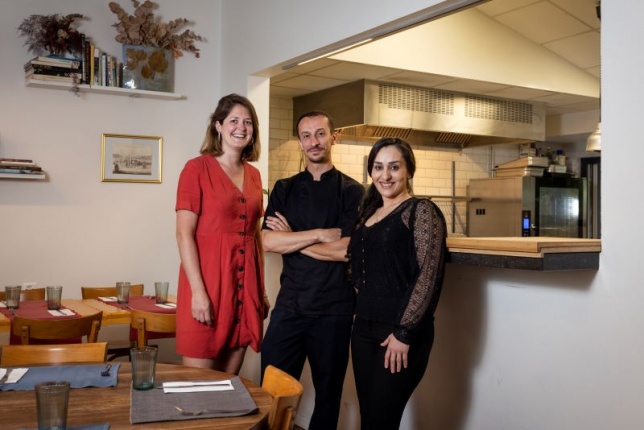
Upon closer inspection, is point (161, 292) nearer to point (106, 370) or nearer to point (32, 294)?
point (32, 294)

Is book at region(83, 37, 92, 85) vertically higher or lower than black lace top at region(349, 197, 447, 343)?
higher

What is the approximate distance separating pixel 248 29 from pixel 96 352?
3337mm

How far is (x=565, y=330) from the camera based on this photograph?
2.69m

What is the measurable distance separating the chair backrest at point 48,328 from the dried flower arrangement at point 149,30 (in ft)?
8.57

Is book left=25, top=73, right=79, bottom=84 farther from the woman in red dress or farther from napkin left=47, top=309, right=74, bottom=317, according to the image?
the woman in red dress

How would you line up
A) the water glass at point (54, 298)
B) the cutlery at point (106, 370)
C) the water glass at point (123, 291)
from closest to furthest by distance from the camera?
the cutlery at point (106, 370), the water glass at point (54, 298), the water glass at point (123, 291)

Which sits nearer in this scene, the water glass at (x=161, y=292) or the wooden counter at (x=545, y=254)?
the wooden counter at (x=545, y=254)

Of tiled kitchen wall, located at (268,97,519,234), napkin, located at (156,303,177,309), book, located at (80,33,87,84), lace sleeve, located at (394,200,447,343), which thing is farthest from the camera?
tiled kitchen wall, located at (268,97,519,234)

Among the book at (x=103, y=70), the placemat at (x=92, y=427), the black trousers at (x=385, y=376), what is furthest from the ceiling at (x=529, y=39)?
the placemat at (x=92, y=427)

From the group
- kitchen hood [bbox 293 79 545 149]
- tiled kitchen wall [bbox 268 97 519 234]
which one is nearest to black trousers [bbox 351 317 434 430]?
kitchen hood [bbox 293 79 545 149]

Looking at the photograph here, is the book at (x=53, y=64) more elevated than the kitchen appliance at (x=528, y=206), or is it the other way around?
the book at (x=53, y=64)

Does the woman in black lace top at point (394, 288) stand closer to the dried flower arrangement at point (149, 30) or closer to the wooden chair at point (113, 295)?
the wooden chair at point (113, 295)

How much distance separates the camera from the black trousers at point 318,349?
10.3ft

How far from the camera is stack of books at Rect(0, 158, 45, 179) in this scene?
5074 millimetres
